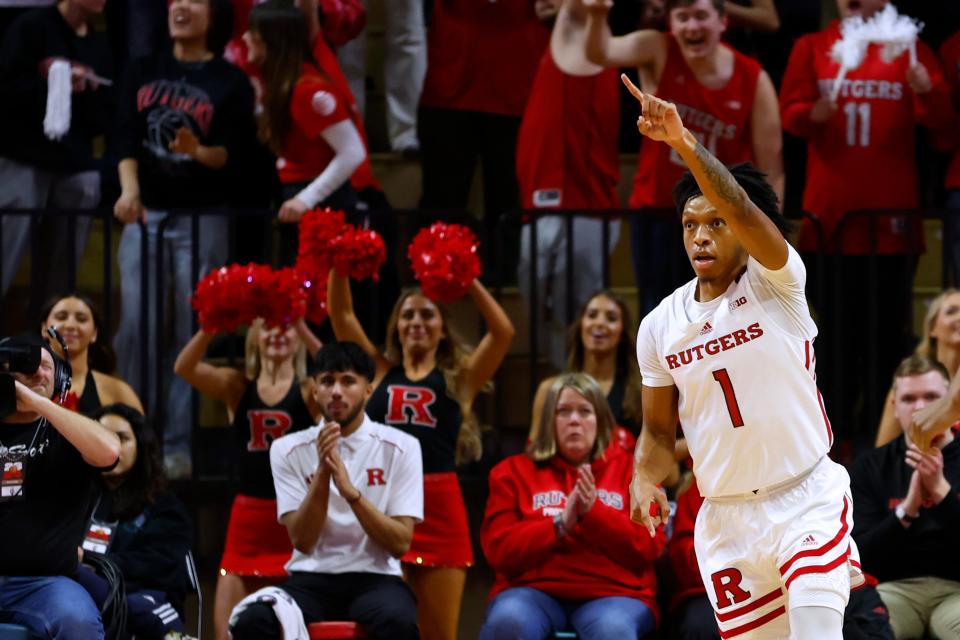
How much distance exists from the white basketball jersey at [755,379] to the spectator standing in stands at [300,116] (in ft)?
10.1

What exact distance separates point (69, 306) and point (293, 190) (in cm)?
123

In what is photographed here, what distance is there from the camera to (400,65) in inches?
344

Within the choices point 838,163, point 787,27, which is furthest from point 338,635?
point 787,27

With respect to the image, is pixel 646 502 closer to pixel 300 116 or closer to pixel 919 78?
pixel 300 116

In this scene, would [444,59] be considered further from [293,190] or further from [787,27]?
[787,27]

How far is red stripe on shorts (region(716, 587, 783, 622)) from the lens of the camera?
461 cm

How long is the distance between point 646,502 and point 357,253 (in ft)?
7.69

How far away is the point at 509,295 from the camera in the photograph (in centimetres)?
813

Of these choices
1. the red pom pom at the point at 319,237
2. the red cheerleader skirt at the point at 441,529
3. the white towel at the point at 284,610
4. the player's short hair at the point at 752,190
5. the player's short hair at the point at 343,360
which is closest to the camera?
the player's short hair at the point at 752,190

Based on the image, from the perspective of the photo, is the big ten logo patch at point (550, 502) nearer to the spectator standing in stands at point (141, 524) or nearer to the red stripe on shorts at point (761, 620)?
the spectator standing in stands at point (141, 524)

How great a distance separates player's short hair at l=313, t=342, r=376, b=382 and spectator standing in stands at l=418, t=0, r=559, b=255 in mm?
1921

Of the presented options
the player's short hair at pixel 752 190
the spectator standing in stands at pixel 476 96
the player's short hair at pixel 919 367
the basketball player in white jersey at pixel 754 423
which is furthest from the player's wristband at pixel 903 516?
the spectator standing in stands at pixel 476 96

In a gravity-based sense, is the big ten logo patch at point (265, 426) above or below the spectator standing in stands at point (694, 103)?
below

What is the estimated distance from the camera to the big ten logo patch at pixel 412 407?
22.5 ft
